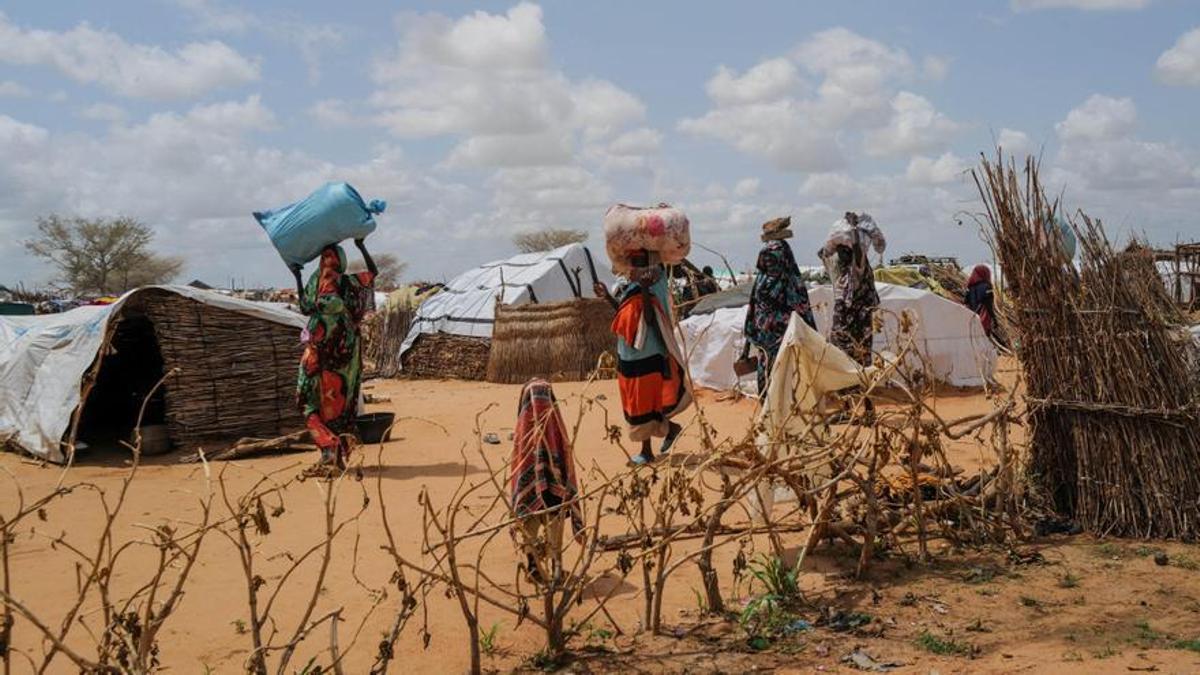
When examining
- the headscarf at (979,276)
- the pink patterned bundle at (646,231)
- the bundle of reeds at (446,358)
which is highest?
the headscarf at (979,276)

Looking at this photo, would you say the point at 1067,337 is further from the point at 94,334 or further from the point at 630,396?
the point at 94,334

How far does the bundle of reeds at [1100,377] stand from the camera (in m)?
4.06

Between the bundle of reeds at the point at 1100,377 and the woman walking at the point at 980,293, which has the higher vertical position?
the woman walking at the point at 980,293

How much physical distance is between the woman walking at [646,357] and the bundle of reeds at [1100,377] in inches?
90.5

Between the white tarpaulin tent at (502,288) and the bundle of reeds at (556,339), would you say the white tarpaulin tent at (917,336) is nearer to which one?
the bundle of reeds at (556,339)

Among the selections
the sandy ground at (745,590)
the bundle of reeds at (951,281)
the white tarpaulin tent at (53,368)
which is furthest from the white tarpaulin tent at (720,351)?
the bundle of reeds at (951,281)

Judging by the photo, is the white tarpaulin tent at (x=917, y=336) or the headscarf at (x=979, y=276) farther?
the headscarf at (x=979, y=276)

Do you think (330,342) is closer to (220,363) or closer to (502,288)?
(220,363)

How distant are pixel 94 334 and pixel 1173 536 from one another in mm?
7394

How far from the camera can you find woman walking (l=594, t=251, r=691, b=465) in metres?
6.16

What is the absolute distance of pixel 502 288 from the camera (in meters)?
14.8

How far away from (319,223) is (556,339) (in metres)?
7.03

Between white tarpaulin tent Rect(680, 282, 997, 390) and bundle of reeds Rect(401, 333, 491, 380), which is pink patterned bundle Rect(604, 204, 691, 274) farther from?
bundle of reeds Rect(401, 333, 491, 380)

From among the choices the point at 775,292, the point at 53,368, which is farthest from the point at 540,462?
the point at 53,368
